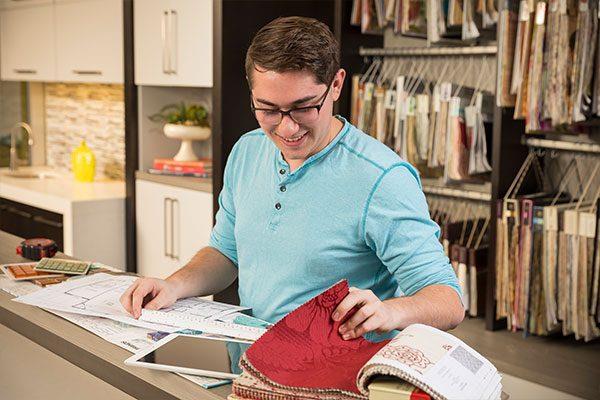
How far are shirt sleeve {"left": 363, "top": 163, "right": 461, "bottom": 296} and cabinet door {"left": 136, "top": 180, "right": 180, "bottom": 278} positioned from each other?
108 inches

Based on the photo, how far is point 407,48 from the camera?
12.7 feet

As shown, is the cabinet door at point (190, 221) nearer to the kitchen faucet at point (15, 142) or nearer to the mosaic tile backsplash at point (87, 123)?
the mosaic tile backsplash at point (87, 123)

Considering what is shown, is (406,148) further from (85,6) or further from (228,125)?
(85,6)

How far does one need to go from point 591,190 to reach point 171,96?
7.88 ft

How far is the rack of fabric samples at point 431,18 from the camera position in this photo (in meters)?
3.44

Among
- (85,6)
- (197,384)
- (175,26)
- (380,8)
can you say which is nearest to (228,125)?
(175,26)

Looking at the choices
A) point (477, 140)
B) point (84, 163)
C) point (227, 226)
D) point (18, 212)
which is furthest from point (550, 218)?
point (18, 212)

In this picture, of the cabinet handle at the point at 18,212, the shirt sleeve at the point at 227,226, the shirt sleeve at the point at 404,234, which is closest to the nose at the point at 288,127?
the shirt sleeve at the point at 404,234

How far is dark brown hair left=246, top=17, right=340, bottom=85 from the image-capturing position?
1610 mm

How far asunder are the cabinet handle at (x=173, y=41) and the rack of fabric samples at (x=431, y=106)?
0.94 m

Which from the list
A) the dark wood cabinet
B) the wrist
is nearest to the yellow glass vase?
the dark wood cabinet

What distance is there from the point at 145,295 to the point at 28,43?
410 centimetres

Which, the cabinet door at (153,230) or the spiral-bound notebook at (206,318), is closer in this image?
the spiral-bound notebook at (206,318)

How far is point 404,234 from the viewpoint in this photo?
5.44 ft
